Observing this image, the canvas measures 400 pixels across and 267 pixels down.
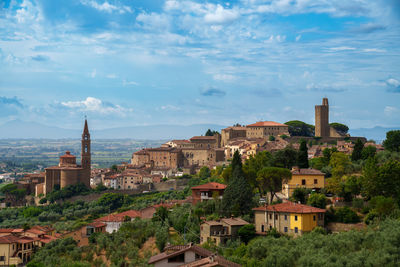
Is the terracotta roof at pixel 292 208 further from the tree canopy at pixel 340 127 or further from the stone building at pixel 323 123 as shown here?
the tree canopy at pixel 340 127

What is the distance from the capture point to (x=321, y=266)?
80.6ft

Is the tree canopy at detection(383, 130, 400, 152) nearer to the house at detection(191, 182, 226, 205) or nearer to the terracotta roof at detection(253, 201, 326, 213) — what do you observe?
the house at detection(191, 182, 226, 205)

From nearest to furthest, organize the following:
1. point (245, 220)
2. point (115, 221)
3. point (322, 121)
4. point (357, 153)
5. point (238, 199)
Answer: point (245, 220), point (238, 199), point (115, 221), point (357, 153), point (322, 121)

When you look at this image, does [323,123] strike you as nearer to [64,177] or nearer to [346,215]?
[64,177]

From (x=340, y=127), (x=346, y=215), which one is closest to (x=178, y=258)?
(x=346, y=215)

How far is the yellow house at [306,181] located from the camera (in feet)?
137

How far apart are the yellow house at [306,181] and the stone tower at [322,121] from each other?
58581mm

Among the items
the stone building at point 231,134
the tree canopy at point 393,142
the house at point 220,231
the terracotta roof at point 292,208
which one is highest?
the stone building at point 231,134

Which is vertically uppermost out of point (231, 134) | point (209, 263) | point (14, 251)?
point (231, 134)

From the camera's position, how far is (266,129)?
102625 millimetres

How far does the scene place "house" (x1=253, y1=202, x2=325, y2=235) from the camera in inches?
1293

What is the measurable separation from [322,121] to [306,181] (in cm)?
5960

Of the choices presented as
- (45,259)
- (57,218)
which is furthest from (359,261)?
(57,218)

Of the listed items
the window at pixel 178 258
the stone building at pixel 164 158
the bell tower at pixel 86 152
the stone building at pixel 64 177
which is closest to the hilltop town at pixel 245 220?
the window at pixel 178 258
